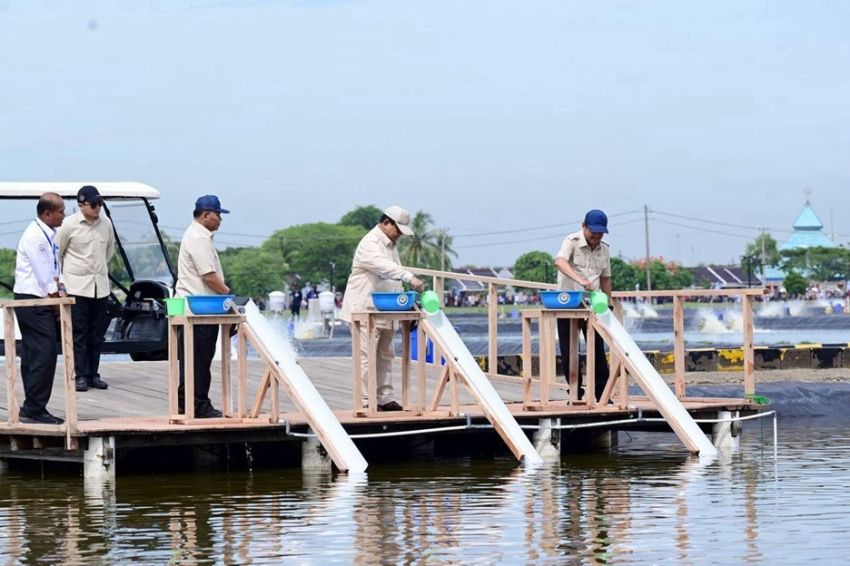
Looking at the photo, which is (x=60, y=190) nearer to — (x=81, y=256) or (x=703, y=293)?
(x=81, y=256)

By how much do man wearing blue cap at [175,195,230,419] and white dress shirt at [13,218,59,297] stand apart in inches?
37.0

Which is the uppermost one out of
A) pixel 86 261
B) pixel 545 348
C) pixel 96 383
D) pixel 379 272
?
pixel 86 261

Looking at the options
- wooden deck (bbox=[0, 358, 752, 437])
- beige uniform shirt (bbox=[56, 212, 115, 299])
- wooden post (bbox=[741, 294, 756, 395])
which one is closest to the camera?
wooden deck (bbox=[0, 358, 752, 437])


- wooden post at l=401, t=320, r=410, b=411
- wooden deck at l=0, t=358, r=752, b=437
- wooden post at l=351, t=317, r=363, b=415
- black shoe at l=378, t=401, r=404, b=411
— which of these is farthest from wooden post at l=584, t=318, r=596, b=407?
wooden post at l=351, t=317, r=363, b=415

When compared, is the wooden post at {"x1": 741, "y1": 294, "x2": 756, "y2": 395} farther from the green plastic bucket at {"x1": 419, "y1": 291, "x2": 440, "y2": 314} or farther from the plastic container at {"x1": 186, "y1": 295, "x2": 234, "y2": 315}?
the plastic container at {"x1": 186, "y1": 295, "x2": 234, "y2": 315}

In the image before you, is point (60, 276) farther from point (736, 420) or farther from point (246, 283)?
point (246, 283)

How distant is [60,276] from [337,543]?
16.2 ft

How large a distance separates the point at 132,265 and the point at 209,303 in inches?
252

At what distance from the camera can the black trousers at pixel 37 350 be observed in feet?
41.8

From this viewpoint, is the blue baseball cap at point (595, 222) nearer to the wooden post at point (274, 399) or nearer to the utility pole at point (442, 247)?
the wooden post at point (274, 399)

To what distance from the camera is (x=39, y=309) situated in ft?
41.8

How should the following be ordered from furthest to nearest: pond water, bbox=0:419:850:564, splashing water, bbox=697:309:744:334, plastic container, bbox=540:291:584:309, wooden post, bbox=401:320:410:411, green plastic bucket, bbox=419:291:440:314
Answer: splashing water, bbox=697:309:744:334, plastic container, bbox=540:291:584:309, wooden post, bbox=401:320:410:411, green plastic bucket, bbox=419:291:440:314, pond water, bbox=0:419:850:564

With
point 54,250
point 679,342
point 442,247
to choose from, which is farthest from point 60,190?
point 442,247

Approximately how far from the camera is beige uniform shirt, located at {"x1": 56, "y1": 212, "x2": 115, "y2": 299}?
14.2m
